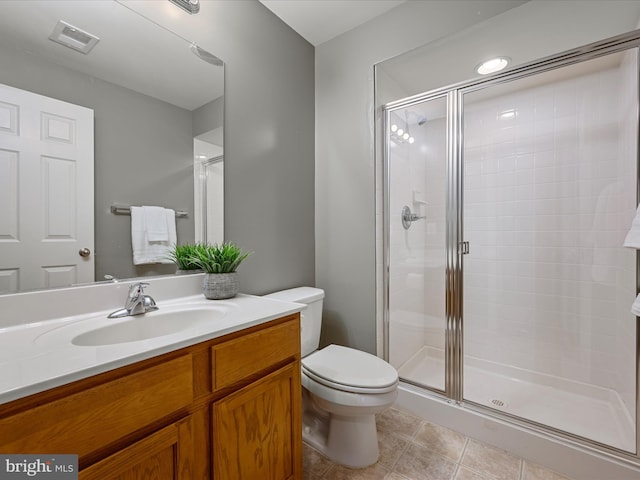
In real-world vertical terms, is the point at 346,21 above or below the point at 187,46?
above

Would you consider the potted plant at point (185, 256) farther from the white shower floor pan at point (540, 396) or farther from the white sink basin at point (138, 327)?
the white shower floor pan at point (540, 396)

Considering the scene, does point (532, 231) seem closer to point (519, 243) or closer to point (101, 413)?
point (519, 243)

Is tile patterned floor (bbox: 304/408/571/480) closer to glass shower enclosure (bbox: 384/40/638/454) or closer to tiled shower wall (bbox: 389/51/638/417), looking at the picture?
glass shower enclosure (bbox: 384/40/638/454)

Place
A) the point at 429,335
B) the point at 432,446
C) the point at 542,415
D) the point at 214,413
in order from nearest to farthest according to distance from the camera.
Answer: the point at 214,413 < the point at 432,446 < the point at 542,415 < the point at 429,335

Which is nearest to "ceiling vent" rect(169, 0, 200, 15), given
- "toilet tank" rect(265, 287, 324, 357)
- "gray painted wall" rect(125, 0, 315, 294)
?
"gray painted wall" rect(125, 0, 315, 294)

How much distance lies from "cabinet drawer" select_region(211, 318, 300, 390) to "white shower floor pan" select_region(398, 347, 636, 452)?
A: 44.3 inches

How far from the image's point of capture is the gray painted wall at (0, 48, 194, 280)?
102 cm

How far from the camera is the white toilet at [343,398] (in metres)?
1.28

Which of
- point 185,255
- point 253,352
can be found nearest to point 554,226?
point 253,352

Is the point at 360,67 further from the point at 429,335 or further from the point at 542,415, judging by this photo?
the point at 542,415

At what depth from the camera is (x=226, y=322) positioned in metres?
0.95

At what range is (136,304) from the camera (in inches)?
42.5

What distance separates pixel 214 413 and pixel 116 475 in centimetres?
25

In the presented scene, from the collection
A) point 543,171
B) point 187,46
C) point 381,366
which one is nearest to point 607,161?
point 543,171
